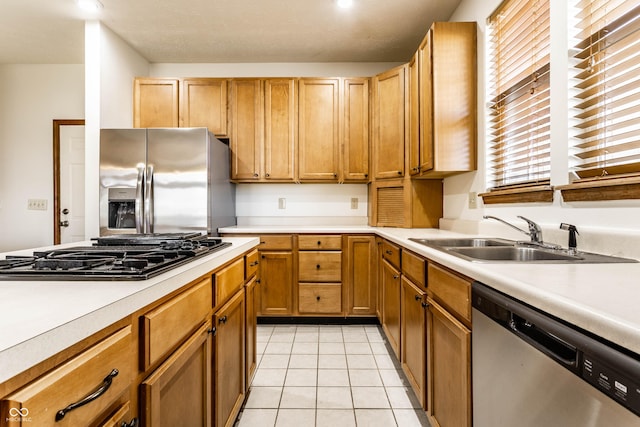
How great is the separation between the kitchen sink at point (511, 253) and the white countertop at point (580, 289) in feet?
0.23

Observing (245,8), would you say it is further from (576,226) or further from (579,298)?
(579,298)

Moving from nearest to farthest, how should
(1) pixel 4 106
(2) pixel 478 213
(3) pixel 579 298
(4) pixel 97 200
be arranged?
1. (3) pixel 579 298
2. (2) pixel 478 213
3. (4) pixel 97 200
4. (1) pixel 4 106

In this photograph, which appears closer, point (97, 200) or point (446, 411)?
point (446, 411)

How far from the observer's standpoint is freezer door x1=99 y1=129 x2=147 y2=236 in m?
2.68

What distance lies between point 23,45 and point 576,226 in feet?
15.4

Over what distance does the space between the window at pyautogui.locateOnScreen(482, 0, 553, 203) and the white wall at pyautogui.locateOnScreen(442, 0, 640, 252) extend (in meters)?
0.06

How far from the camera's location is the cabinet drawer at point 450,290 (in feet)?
3.62

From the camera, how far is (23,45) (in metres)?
3.21

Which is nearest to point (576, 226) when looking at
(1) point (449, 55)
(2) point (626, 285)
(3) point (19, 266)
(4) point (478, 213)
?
(2) point (626, 285)

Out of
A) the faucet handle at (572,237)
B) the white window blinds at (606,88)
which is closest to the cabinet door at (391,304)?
the faucet handle at (572,237)

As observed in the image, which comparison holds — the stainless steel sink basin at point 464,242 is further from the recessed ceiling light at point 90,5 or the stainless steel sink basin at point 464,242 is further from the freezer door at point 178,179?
the recessed ceiling light at point 90,5

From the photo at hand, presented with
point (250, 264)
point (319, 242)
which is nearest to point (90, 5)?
point (250, 264)

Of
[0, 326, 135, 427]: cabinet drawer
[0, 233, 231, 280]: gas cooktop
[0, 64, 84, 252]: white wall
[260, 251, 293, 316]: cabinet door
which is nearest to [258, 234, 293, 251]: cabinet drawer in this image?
[260, 251, 293, 316]: cabinet door

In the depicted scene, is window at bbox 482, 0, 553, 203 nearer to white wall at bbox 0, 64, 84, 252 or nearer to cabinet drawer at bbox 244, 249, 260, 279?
cabinet drawer at bbox 244, 249, 260, 279
